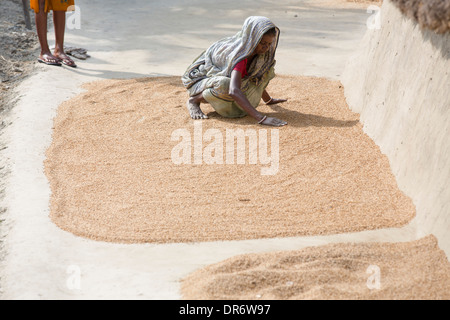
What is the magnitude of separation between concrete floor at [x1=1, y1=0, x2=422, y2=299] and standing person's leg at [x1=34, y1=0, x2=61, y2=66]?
18cm

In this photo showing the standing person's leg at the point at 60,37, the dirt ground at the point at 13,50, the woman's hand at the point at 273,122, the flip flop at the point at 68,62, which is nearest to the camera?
the woman's hand at the point at 273,122

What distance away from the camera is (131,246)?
11.5 ft

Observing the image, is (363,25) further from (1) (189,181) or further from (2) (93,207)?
(2) (93,207)

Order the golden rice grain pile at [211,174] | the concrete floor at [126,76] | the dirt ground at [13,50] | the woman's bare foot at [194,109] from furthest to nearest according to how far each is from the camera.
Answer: the dirt ground at [13,50], the woman's bare foot at [194,109], the golden rice grain pile at [211,174], the concrete floor at [126,76]

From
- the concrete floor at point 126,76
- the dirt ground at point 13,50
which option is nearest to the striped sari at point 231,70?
the concrete floor at point 126,76

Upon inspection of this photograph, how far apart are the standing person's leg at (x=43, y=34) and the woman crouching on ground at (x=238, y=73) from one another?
226cm

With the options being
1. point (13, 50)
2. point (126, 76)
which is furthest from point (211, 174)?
point (13, 50)

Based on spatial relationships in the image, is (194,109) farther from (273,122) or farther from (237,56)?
(273,122)

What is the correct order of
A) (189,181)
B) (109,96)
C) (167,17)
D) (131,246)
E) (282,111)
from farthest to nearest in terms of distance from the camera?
(167,17)
(109,96)
(282,111)
(189,181)
(131,246)

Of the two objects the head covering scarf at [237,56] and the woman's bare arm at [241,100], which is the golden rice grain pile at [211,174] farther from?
the head covering scarf at [237,56]

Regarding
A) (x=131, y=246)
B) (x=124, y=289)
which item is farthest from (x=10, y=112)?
(x=124, y=289)

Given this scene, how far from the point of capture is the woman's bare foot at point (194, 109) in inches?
213
